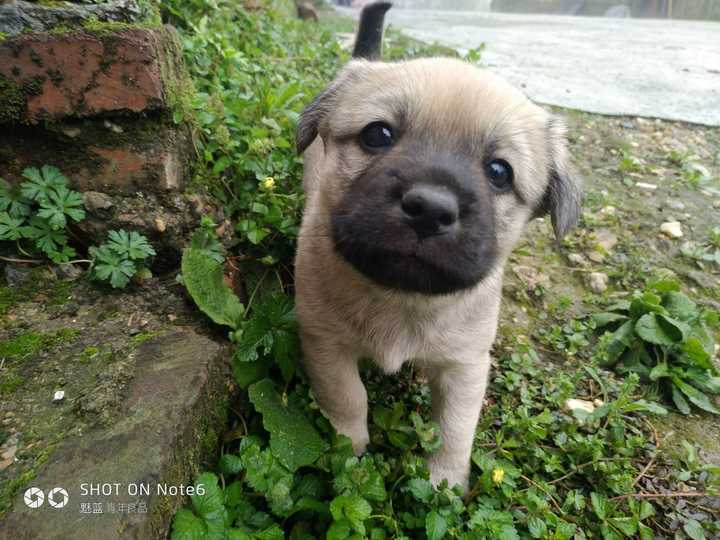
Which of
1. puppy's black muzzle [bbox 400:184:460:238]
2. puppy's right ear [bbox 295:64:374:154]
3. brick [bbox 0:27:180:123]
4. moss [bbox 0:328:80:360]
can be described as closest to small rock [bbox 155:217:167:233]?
brick [bbox 0:27:180:123]

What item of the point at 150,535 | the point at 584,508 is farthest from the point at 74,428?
the point at 584,508

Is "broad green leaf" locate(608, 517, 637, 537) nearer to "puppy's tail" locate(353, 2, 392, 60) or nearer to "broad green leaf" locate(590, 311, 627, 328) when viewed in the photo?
"broad green leaf" locate(590, 311, 627, 328)

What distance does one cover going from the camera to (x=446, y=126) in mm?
1739

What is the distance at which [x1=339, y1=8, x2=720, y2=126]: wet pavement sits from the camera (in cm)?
573

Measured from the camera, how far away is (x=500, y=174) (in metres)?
1.86

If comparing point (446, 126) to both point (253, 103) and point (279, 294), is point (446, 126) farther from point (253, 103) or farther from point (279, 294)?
point (253, 103)

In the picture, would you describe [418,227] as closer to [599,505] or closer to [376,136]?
[376,136]

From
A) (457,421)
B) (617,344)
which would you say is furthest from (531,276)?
(457,421)

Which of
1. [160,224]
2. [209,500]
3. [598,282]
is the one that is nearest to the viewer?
[209,500]

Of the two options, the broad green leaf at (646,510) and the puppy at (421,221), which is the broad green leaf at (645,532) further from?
the puppy at (421,221)

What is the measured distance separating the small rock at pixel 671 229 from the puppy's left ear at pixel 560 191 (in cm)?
183

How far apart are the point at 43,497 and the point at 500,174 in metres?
1.75

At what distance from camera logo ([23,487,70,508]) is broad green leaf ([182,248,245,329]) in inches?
33.6

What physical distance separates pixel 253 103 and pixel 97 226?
1.33 meters
